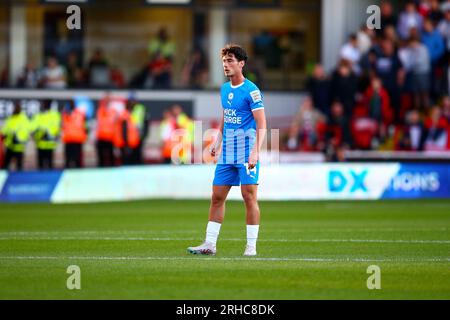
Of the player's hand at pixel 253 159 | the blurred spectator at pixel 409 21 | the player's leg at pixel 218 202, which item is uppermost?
the blurred spectator at pixel 409 21

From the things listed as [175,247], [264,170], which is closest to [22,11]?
[264,170]

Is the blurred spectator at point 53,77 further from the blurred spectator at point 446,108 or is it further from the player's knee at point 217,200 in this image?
the player's knee at point 217,200

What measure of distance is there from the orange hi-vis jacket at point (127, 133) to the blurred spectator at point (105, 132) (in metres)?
0.16

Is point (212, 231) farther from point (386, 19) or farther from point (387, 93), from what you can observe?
point (386, 19)

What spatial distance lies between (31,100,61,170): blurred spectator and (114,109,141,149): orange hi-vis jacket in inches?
66.1

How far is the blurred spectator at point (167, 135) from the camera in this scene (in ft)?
102

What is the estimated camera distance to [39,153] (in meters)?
31.5

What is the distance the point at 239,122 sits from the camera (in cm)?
1393

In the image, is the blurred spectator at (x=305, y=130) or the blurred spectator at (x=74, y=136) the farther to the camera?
the blurred spectator at (x=74, y=136)

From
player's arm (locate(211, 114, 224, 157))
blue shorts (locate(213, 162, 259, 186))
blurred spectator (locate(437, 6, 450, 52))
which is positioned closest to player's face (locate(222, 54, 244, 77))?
player's arm (locate(211, 114, 224, 157))

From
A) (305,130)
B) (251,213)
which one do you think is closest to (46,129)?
(305,130)

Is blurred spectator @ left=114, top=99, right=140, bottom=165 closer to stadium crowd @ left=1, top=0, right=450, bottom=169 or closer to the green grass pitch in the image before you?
stadium crowd @ left=1, top=0, right=450, bottom=169

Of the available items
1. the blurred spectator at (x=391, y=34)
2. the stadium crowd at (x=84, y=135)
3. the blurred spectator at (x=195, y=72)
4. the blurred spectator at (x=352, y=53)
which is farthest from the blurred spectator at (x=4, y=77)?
the blurred spectator at (x=391, y=34)
